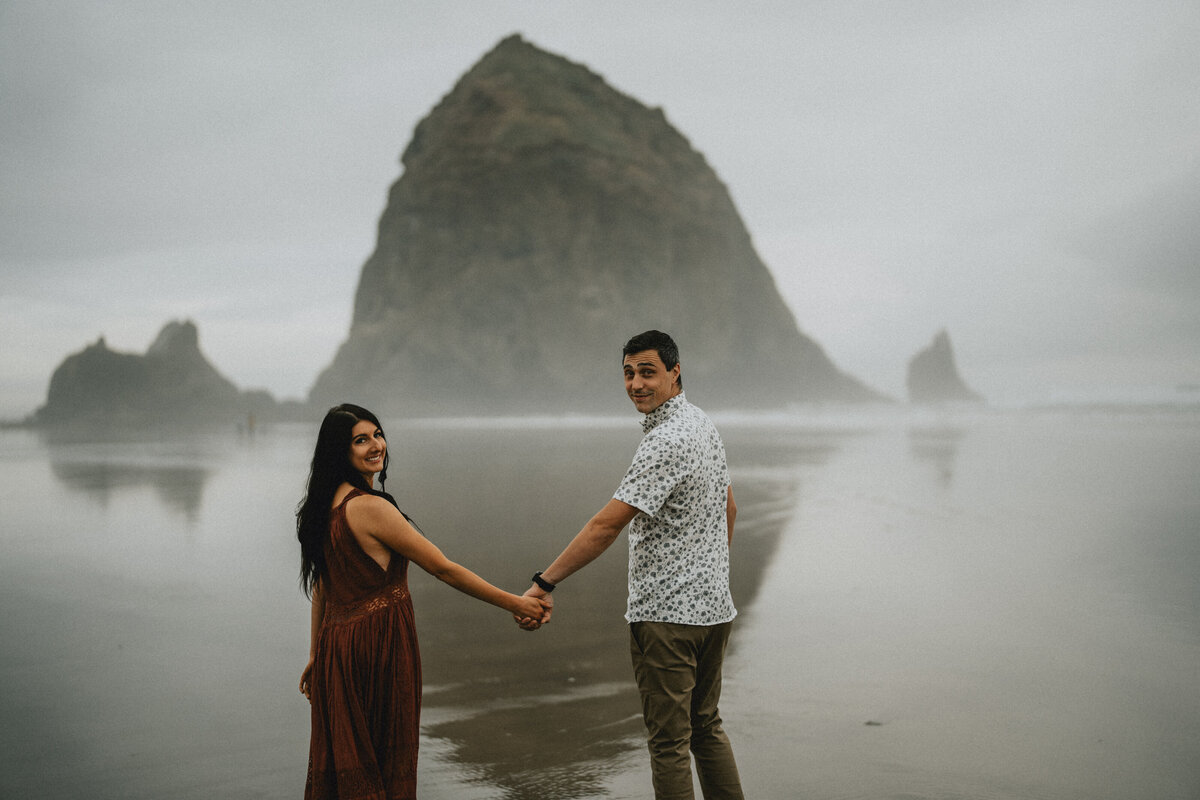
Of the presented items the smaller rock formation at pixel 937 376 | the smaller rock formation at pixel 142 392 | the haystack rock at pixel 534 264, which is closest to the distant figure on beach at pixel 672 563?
the smaller rock formation at pixel 142 392

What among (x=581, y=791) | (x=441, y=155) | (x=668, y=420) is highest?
(x=441, y=155)

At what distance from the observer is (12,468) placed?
18.9 meters

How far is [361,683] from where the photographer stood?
2.59 m

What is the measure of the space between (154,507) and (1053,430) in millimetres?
32020

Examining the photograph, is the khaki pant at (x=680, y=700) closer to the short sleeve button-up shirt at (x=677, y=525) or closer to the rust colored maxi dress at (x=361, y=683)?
the short sleeve button-up shirt at (x=677, y=525)

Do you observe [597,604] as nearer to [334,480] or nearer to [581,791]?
[581,791]

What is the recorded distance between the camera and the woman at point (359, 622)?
2.55m

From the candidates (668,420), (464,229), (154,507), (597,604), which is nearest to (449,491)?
(154,507)

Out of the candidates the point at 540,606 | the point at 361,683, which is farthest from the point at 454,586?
the point at 540,606

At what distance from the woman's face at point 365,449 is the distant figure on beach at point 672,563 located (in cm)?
70

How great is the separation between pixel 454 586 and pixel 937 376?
146 m

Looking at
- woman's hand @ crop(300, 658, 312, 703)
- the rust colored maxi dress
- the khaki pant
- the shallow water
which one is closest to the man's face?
the khaki pant

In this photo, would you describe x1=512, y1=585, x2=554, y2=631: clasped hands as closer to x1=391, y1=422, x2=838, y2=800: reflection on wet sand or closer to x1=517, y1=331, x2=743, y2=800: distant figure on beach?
x1=517, y1=331, x2=743, y2=800: distant figure on beach

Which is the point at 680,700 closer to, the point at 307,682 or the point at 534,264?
the point at 307,682
